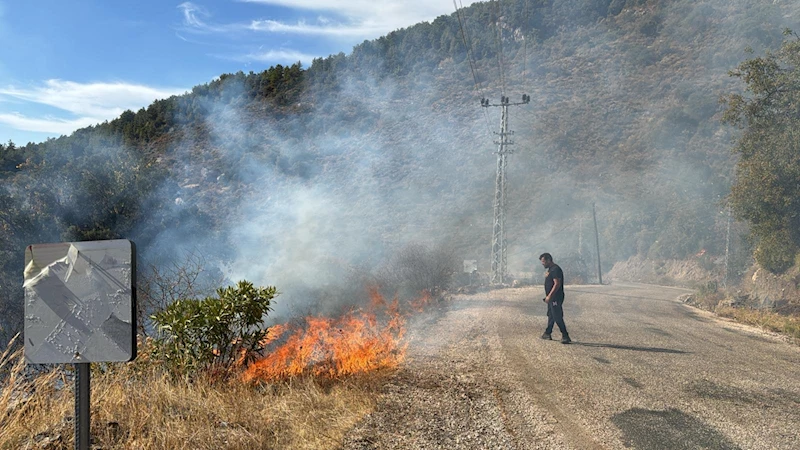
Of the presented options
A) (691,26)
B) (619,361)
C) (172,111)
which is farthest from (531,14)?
(619,361)

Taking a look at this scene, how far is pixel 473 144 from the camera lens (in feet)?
173

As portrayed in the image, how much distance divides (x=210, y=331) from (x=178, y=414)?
5.81 ft

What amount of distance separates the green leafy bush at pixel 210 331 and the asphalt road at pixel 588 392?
197 cm

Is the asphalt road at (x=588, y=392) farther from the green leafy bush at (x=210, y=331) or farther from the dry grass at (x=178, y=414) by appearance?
the green leafy bush at (x=210, y=331)

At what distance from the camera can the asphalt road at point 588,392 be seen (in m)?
4.90

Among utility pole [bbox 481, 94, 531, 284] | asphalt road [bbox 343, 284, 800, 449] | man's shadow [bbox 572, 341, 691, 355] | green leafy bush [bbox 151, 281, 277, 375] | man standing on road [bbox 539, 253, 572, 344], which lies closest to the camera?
asphalt road [bbox 343, 284, 800, 449]

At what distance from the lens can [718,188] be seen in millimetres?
41219

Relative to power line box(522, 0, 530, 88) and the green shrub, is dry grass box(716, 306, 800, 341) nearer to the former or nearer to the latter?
the green shrub

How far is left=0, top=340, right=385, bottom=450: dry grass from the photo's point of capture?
4266 mm

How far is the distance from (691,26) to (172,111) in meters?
58.7

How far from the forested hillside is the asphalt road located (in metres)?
11.5

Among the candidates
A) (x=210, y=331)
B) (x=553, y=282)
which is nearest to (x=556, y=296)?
(x=553, y=282)

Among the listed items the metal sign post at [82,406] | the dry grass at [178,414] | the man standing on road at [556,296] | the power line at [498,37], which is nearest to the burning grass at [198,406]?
the dry grass at [178,414]

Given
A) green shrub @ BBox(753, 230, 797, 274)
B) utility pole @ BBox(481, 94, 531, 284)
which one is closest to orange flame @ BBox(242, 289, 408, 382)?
green shrub @ BBox(753, 230, 797, 274)
